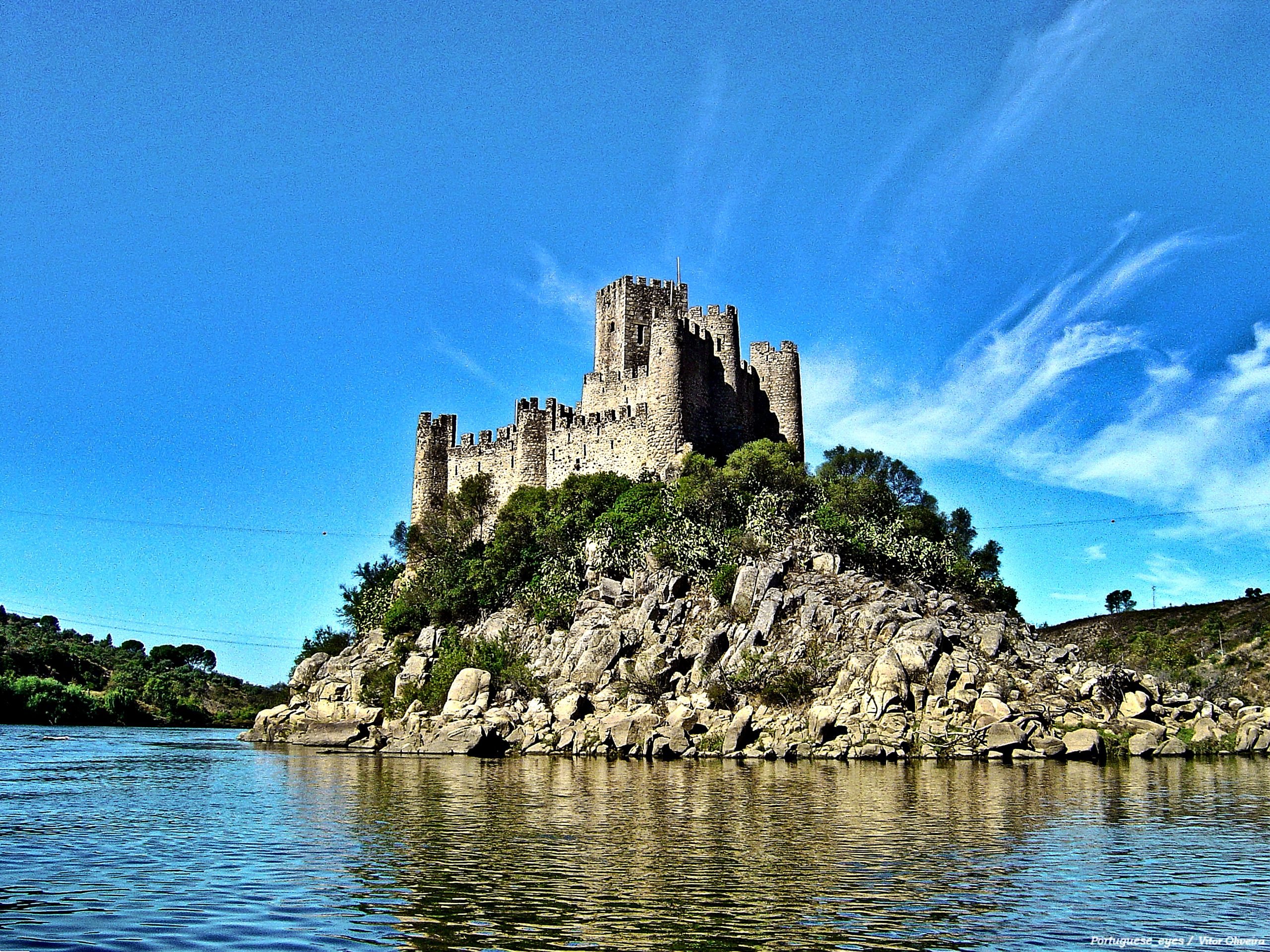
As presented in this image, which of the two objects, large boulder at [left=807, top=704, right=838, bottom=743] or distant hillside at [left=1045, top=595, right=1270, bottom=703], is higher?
distant hillside at [left=1045, top=595, right=1270, bottom=703]

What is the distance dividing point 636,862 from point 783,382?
49748 mm

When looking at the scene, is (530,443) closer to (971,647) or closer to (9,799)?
(971,647)

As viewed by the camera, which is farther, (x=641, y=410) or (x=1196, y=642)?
(x=1196, y=642)

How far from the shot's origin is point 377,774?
34.1 metres

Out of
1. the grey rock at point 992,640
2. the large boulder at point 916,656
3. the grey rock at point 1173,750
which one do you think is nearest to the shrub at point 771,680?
the large boulder at point 916,656

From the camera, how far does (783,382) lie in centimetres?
6419

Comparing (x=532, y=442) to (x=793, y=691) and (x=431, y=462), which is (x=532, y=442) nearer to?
(x=431, y=462)

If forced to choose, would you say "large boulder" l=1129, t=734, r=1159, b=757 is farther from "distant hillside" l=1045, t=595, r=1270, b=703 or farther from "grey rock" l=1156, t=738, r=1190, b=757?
"distant hillside" l=1045, t=595, r=1270, b=703

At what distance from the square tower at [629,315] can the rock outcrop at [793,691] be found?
47.9 feet

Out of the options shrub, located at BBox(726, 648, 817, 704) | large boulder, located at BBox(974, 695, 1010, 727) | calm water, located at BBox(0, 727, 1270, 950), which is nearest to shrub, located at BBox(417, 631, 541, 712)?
shrub, located at BBox(726, 648, 817, 704)

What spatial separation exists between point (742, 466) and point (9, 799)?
118ft

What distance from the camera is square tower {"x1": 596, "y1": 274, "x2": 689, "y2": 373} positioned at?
61531mm

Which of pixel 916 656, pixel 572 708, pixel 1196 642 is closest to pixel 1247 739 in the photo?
pixel 916 656

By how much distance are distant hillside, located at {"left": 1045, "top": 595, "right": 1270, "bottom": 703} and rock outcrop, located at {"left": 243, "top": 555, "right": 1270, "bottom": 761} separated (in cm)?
1389
